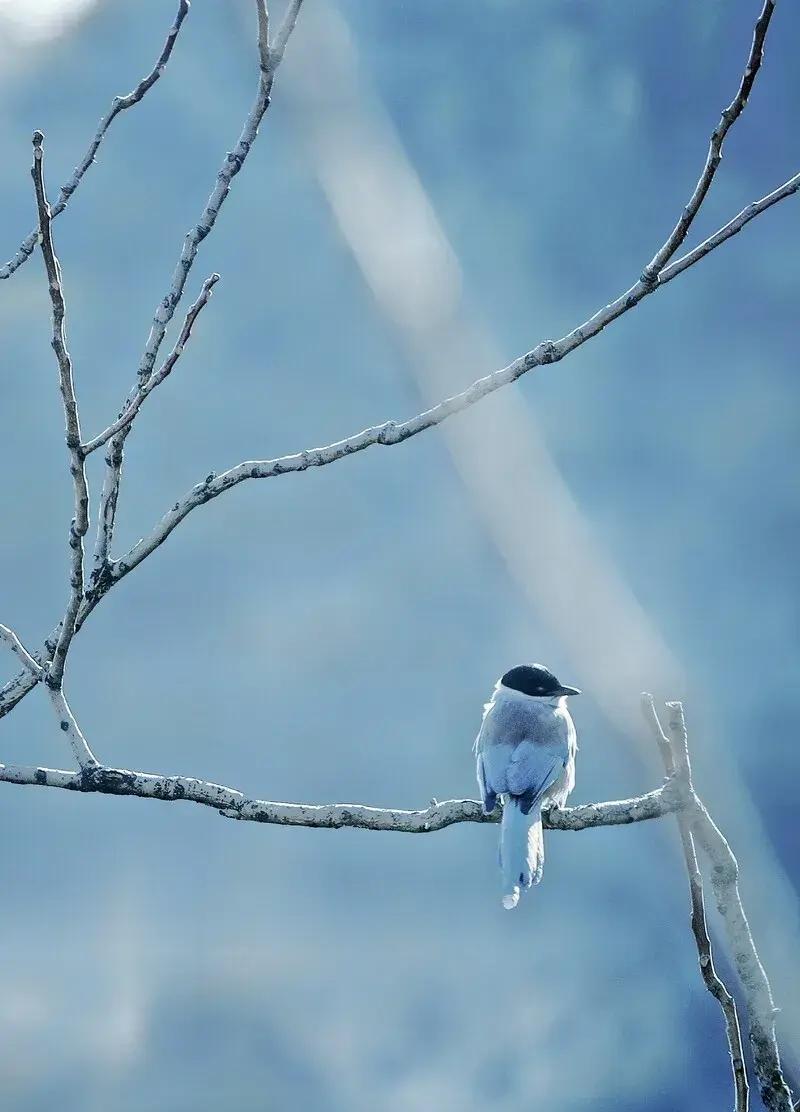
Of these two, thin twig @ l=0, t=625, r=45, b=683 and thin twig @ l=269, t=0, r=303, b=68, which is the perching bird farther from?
thin twig @ l=269, t=0, r=303, b=68

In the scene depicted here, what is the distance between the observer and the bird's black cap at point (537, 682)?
12.3 ft

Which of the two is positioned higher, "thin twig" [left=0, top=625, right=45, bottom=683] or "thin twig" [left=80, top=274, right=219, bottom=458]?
"thin twig" [left=80, top=274, right=219, bottom=458]

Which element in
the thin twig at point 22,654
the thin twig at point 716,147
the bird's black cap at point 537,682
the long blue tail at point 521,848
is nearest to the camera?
the thin twig at point 716,147

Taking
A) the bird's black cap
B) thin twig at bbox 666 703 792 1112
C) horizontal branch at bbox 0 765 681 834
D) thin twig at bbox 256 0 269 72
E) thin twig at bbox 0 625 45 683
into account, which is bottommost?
thin twig at bbox 666 703 792 1112

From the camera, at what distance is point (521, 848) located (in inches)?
113

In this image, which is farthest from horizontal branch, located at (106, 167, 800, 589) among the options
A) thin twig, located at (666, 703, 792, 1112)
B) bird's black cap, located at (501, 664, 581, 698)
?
bird's black cap, located at (501, 664, 581, 698)

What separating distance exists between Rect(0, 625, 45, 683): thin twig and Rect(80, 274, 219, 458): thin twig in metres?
0.39

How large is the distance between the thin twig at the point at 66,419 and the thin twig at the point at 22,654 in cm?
4

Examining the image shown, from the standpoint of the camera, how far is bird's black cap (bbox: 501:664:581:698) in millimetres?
3744

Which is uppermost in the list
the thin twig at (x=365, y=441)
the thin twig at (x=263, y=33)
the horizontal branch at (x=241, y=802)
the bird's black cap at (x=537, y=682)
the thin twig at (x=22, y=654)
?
the thin twig at (x=263, y=33)

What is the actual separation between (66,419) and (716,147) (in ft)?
3.30

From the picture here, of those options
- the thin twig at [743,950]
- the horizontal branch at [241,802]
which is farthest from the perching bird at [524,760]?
the thin twig at [743,950]

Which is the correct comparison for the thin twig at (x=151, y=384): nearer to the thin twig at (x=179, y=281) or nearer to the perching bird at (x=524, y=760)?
the thin twig at (x=179, y=281)

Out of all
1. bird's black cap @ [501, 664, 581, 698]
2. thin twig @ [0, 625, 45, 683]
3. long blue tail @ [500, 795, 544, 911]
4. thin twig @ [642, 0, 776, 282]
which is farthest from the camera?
bird's black cap @ [501, 664, 581, 698]
